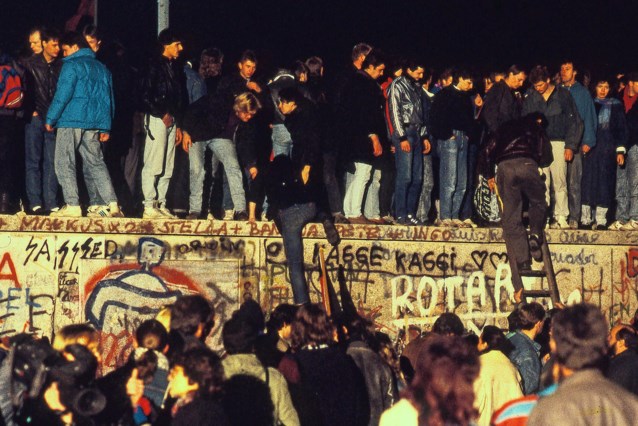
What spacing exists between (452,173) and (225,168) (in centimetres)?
283

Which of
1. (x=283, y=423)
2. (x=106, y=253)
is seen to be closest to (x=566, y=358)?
(x=283, y=423)

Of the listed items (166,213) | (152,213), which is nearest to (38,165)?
(152,213)

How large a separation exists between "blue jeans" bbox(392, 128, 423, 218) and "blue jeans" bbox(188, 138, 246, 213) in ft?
6.24

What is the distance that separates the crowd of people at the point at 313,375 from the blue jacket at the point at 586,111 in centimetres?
589

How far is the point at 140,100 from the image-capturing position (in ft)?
53.1

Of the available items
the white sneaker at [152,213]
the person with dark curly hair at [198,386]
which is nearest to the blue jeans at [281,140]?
the white sneaker at [152,213]

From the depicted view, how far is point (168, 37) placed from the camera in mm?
16266

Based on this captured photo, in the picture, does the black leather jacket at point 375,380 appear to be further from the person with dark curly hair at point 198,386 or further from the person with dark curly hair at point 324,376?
→ the person with dark curly hair at point 198,386

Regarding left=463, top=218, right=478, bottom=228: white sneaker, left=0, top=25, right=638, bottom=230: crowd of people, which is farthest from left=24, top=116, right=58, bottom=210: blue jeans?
left=463, top=218, right=478, bottom=228: white sneaker

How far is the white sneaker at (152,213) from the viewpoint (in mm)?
16109

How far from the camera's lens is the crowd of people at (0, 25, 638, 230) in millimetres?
15781

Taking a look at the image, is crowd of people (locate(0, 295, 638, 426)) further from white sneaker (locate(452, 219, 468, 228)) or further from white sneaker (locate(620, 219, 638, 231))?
white sneaker (locate(620, 219, 638, 231))

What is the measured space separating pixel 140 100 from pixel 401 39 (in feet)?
20.0

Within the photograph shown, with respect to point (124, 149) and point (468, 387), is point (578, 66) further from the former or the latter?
point (468, 387)
